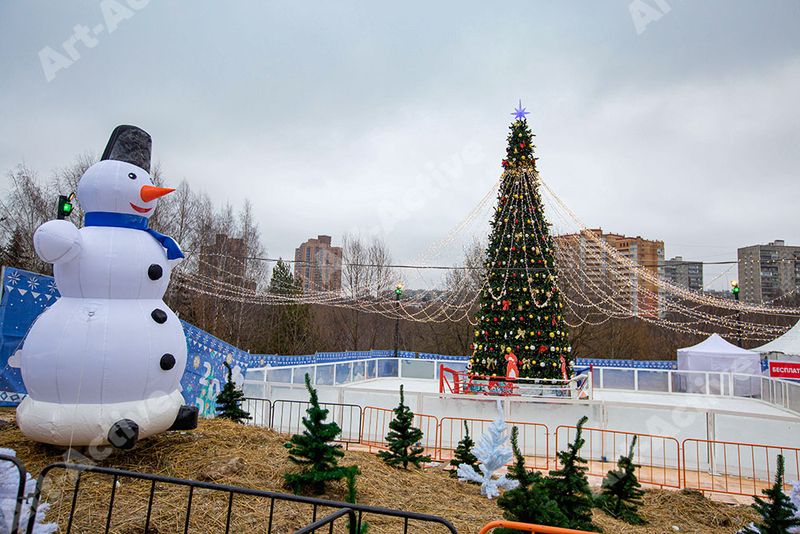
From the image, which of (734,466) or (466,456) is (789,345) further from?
(466,456)

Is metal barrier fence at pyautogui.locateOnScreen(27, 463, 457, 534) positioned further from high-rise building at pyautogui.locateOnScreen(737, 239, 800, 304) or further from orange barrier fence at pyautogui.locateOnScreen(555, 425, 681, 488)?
high-rise building at pyautogui.locateOnScreen(737, 239, 800, 304)

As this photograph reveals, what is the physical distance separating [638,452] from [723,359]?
1139 centimetres

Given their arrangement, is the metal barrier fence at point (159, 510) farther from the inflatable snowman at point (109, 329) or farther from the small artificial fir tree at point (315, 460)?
the inflatable snowman at point (109, 329)

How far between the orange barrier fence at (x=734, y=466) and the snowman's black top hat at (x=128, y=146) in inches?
378

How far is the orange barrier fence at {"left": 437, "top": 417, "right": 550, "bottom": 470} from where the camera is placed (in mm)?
10484

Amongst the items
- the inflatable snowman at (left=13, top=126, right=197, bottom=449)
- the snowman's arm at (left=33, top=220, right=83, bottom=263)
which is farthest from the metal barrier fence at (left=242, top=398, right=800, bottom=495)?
the snowman's arm at (left=33, top=220, right=83, bottom=263)

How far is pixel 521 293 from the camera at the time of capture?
52.4ft

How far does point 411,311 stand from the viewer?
3641 cm

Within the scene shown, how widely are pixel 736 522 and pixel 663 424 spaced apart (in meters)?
4.45

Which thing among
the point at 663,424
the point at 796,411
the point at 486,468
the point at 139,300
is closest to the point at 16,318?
the point at 139,300

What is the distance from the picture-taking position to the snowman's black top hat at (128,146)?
20.2 ft

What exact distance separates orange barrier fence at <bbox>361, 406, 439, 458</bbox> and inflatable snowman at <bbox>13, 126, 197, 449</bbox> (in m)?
5.71

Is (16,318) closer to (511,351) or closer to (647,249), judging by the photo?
(511,351)

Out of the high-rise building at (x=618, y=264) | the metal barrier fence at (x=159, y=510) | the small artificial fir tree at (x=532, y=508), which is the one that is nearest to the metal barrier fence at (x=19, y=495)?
the metal barrier fence at (x=159, y=510)
